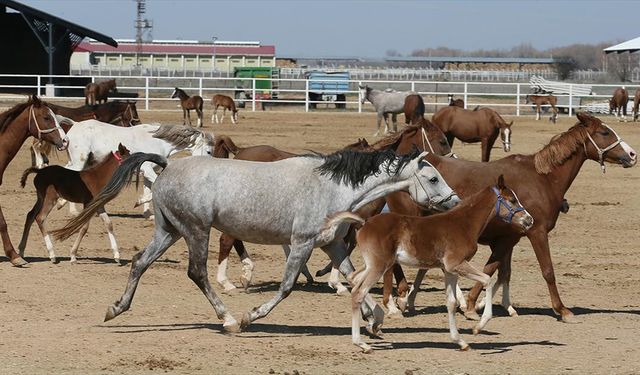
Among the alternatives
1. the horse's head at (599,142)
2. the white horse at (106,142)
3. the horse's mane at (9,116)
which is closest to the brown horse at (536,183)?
the horse's head at (599,142)

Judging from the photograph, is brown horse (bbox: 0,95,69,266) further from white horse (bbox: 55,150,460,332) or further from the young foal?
the young foal

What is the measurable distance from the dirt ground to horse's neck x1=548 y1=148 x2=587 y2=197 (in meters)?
1.15

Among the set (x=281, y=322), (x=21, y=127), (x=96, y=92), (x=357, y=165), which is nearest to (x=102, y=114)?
(x=21, y=127)

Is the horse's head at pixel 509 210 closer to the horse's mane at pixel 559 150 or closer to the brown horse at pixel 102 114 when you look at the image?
the horse's mane at pixel 559 150

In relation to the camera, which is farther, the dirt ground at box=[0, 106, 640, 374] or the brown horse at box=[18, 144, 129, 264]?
the brown horse at box=[18, 144, 129, 264]

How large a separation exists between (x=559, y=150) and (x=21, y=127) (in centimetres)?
593

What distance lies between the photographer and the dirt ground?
28.0ft

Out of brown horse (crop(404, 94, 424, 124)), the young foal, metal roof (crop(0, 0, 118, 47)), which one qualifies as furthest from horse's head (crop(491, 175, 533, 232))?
metal roof (crop(0, 0, 118, 47))

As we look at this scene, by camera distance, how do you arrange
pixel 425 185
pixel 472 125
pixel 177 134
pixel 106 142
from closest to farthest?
1. pixel 425 185
2. pixel 177 134
3. pixel 106 142
4. pixel 472 125

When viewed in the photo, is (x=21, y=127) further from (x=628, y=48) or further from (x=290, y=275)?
(x=628, y=48)

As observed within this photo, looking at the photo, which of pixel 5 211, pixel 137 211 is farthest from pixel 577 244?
pixel 5 211

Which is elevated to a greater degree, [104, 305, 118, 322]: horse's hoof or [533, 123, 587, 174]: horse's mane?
[533, 123, 587, 174]: horse's mane

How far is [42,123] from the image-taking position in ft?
44.7

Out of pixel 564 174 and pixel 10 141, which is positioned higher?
pixel 10 141
